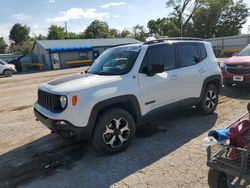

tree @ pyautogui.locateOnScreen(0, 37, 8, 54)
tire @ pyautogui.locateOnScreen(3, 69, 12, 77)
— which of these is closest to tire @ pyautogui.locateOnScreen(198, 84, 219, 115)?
tire @ pyautogui.locateOnScreen(3, 69, 12, 77)

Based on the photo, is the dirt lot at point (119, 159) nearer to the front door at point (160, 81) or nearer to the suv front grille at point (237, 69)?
the front door at point (160, 81)

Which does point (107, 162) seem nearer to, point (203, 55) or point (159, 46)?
point (159, 46)

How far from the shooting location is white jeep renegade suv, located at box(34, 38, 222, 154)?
152 inches

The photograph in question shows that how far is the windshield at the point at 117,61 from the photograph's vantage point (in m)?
4.56

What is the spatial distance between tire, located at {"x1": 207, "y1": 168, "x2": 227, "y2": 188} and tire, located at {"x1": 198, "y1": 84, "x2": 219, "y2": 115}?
3097 millimetres

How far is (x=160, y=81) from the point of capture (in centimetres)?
473

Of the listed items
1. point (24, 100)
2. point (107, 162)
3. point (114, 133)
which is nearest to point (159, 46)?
point (114, 133)

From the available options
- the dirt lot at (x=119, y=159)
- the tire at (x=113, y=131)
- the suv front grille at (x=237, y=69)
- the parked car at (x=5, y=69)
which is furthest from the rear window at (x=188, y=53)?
the parked car at (x=5, y=69)

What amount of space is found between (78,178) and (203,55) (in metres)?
4.05

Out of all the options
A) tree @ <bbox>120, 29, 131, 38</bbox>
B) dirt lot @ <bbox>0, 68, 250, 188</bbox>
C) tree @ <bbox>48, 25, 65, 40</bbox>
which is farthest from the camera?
tree @ <bbox>48, 25, 65, 40</bbox>

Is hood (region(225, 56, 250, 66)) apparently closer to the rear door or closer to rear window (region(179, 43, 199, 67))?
the rear door

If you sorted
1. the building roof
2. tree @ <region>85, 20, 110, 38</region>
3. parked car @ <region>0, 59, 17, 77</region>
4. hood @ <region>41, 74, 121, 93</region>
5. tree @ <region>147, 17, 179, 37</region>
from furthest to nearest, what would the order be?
1. tree @ <region>85, 20, 110, 38</region>
2. tree @ <region>147, 17, 179, 37</region>
3. the building roof
4. parked car @ <region>0, 59, 17, 77</region>
5. hood @ <region>41, 74, 121, 93</region>

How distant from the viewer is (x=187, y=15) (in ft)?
174

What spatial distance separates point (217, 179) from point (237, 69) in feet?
20.2
